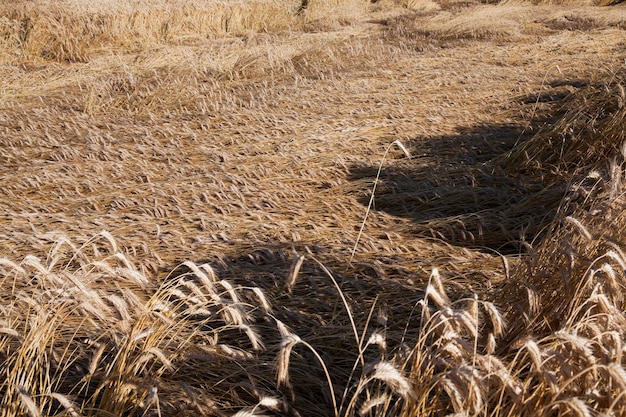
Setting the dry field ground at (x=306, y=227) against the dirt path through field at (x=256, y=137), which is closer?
the dry field ground at (x=306, y=227)

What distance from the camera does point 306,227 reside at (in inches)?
139

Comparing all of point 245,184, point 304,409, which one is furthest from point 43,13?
point 304,409

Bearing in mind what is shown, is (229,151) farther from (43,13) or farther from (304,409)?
(43,13)

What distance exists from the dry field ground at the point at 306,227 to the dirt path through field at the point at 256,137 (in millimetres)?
24

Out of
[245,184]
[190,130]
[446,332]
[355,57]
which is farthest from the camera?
[355,57]

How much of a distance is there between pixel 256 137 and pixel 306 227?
178 cm

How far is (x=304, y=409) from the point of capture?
77.5 inches

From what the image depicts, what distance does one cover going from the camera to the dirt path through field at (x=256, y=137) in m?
3.39

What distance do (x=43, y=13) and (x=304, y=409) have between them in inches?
358

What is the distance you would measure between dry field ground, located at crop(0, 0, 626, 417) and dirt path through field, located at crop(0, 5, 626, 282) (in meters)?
0.02

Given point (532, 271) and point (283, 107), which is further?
point (283, 107)

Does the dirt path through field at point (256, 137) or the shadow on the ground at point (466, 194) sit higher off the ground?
the dirt path through field at point (256, 137)

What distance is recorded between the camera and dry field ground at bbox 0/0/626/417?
5.88 ft

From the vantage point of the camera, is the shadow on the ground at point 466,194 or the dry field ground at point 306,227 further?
the shadow on the ground at point 466,194
